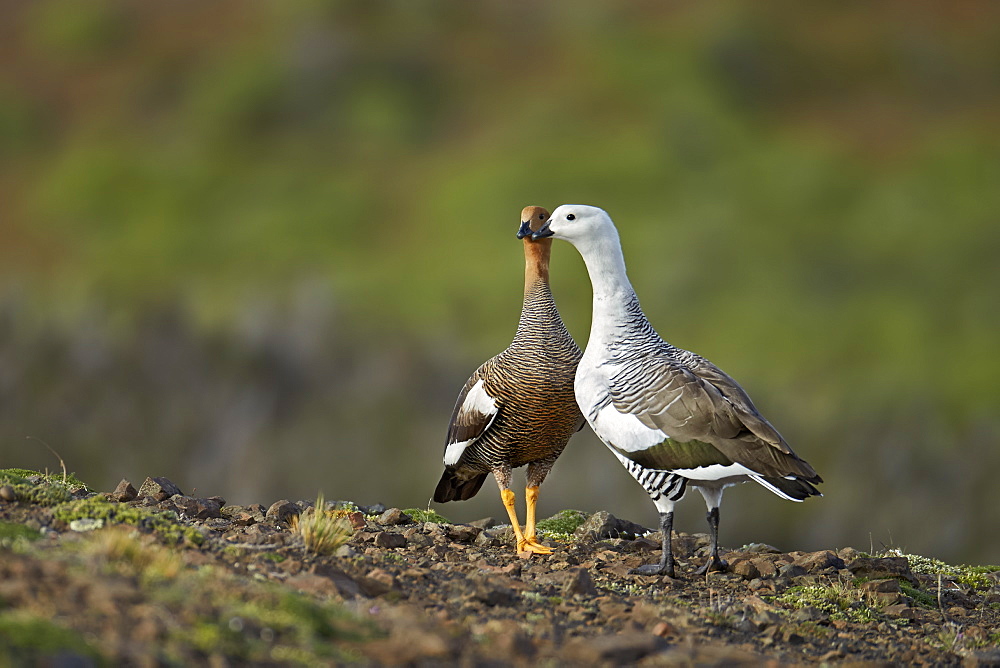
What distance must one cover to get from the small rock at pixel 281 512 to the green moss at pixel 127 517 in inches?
72.5

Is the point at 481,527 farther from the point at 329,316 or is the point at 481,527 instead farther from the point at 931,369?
the point at 931,369

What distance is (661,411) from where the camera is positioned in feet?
26.0

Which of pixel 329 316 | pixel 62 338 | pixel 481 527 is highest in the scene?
pixel 329 316

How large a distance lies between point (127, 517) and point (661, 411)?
4.02m

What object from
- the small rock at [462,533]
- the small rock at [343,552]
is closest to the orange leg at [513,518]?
the small rock at [462,533]

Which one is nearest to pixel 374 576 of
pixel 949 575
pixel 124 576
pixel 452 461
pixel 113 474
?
pixel 124 576

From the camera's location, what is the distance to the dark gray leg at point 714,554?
8.16 m

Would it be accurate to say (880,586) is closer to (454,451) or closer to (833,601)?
(833,601)

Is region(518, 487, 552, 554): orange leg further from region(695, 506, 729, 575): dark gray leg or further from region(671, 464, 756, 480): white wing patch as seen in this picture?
region(671, 464, 756, 480): white wing patch

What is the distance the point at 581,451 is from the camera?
28.1 meters

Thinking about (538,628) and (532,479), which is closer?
(538,628)

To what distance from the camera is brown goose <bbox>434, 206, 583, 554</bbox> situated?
881cm

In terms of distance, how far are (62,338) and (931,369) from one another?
3307 cm

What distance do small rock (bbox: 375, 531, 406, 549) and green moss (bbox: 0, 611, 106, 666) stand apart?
4.01 meters
